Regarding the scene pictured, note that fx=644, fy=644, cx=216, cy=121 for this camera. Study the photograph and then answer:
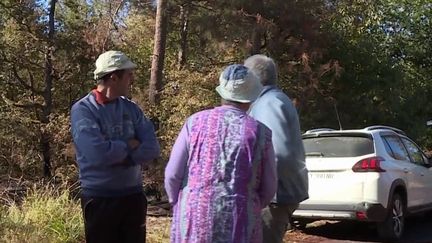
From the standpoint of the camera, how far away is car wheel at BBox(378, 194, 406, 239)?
28.3 feet

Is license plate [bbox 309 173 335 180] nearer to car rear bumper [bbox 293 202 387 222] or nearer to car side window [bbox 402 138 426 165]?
car rear bumper [bbox 293 202 387 222]

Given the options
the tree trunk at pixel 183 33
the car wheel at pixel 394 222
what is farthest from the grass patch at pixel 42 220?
the tree trunk at pixel 183 33

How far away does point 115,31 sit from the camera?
18.8 metres

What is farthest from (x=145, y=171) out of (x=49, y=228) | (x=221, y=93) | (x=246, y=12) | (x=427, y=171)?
(x=221, y=93)

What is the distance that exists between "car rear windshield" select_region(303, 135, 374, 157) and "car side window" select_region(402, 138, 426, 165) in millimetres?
1429

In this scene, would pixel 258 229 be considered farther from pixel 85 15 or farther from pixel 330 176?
pixel 85 15

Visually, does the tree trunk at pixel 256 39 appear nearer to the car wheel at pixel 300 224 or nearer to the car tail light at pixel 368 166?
the car wheel at pixel 300 224

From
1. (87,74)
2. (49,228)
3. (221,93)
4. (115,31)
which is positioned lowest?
(49,228)

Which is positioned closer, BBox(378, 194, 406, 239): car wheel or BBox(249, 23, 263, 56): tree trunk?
BBox(378, 194, 406, 239): car wheel

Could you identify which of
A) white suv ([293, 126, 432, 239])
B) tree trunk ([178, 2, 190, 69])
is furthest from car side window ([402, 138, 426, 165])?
tree trunk ([178, 2, 190, 69])

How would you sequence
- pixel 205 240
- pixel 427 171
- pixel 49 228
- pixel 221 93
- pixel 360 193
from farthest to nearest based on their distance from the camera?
pixel 427 171 < pixel 360 193 < pixel 49 228 < pixel 221 93 < pixel 205 240

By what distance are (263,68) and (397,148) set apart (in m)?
5.85

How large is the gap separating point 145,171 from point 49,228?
7.64m

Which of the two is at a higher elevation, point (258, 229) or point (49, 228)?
point (258, 229)
